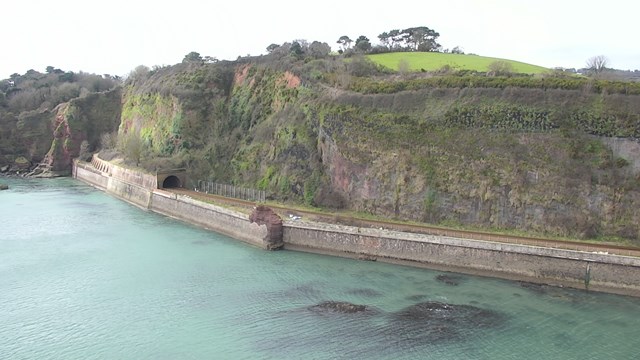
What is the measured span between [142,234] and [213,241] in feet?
21.4

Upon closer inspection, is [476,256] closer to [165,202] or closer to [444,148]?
[444,148]

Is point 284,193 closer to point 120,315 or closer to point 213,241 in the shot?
point 213,241

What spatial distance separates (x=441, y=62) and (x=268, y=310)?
41372mm

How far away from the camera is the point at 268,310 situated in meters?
25.6

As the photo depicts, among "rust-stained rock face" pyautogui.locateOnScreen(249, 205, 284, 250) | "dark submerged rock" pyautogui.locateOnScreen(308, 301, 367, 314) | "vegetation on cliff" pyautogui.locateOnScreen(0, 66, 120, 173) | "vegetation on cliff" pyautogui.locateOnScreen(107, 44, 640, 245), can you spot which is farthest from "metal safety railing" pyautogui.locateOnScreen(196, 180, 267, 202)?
"vegetation on cliff" pyautogui.locateOnScreen(0, 66, 120, 173)

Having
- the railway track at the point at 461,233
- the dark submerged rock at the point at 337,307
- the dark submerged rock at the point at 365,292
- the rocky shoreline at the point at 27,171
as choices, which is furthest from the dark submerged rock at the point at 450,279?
the rocky shoreline at the point at 27,171

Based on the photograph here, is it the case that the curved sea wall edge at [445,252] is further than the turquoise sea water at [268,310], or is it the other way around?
the curved sea wall edge at [445,252]

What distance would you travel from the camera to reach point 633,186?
107 ft

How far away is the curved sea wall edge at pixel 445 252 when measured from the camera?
1118 inches

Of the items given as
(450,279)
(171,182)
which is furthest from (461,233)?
(171,182)

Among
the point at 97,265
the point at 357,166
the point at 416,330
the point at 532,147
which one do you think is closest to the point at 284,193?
the point at 357,166

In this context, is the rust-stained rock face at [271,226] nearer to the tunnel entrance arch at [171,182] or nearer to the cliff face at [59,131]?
the tunnel entrance arch at [171,182]

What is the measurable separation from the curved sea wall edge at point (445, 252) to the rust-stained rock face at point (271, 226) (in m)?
0.07

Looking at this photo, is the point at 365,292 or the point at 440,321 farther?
the point at 365,292
